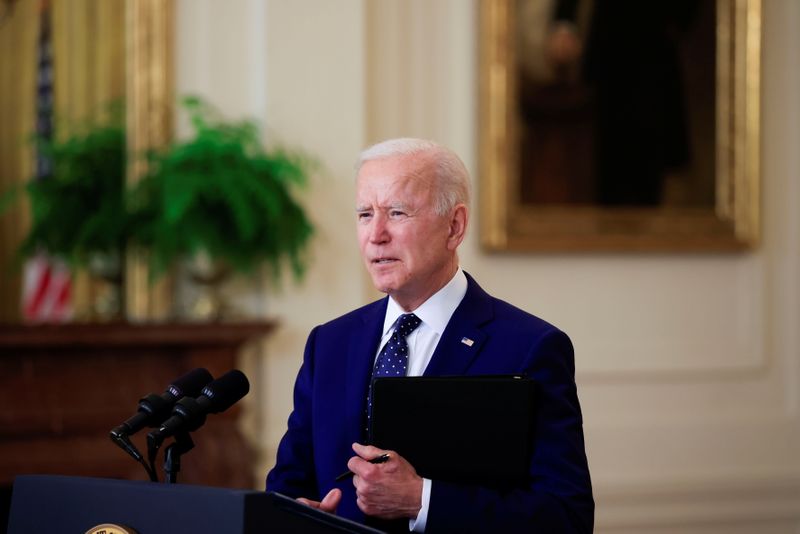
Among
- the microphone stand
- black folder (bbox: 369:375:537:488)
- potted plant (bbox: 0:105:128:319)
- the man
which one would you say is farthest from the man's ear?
→ potted plant (bbox: 0:105:128:319)

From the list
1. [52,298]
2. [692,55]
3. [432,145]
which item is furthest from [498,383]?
[692,55]

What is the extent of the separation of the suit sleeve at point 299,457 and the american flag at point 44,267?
9.46 ft

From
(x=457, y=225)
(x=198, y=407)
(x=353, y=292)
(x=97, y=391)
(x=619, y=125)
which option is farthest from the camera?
(x=619, y=125)

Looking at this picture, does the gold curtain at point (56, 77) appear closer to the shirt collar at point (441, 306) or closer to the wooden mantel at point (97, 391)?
the wooden mantel at point (97, 391)

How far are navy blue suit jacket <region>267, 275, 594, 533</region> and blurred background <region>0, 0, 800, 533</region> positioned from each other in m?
2.45

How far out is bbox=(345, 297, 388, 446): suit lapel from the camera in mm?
2969

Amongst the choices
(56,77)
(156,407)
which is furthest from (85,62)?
(156,407)

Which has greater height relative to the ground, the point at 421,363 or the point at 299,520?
the point at 421,363

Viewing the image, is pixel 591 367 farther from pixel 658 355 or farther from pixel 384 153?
pixel 384 153

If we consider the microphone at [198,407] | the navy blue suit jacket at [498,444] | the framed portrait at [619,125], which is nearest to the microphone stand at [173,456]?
the microphone at [198,407]

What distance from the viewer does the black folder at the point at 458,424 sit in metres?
2.65

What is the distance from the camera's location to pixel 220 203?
550cm

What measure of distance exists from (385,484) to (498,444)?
0.98 feet

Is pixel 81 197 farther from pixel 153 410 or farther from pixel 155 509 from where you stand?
pixel 155 509
